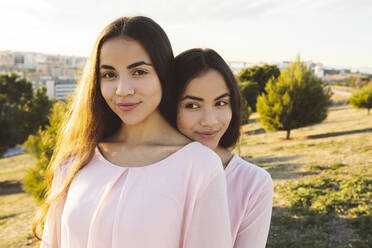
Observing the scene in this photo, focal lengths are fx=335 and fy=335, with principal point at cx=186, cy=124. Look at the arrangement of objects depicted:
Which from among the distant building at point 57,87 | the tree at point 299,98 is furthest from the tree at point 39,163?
the distant building at point 57,87

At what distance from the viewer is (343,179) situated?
23.8 ft

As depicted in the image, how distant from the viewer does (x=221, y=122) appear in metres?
2.07

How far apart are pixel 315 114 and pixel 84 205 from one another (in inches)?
667

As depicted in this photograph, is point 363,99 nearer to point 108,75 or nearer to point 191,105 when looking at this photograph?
point 191,105

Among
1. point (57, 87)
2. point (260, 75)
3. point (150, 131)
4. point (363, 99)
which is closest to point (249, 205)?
point (150, 131)

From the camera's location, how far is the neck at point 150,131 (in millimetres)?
1599

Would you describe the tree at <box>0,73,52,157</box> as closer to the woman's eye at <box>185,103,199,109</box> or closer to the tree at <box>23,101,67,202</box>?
the tree at <box>23,101,67,202</box>

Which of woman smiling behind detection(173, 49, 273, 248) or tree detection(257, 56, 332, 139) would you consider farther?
tree detection(257, 56, 332, 139)

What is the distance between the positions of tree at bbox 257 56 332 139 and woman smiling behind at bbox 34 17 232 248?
16063mm

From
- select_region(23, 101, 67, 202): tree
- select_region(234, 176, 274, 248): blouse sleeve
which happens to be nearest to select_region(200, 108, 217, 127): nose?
select_region(234, 176, 274, 248): blouse sleeve

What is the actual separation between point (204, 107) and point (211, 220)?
86 centimetres

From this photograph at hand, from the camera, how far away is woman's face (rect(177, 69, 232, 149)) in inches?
76.1

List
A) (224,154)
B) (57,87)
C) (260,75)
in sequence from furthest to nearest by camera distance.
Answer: (57,87)
(260,75)
(224,154)

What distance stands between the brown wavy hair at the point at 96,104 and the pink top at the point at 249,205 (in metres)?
0.57
